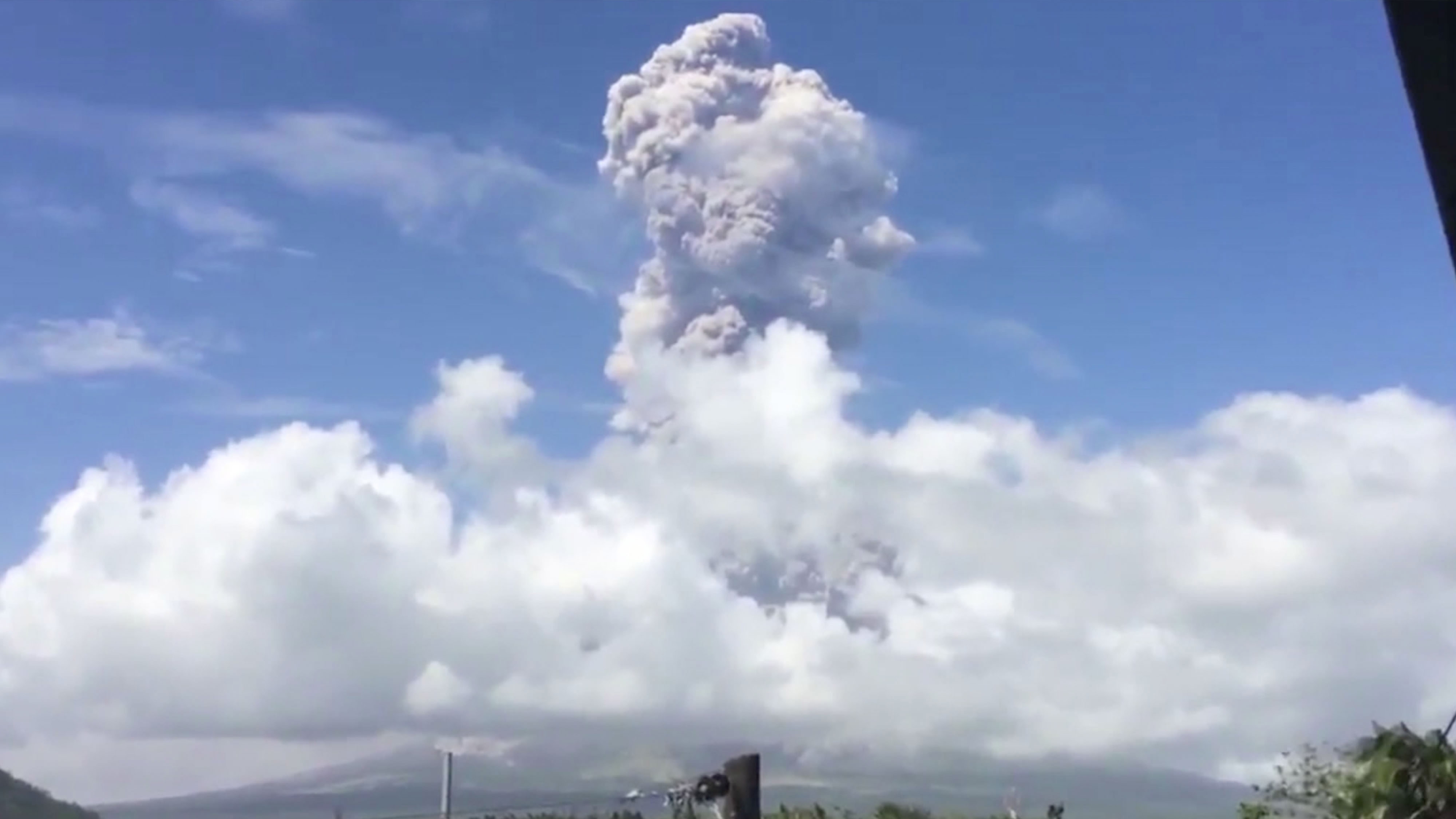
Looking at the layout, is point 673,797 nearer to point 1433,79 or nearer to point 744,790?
point 744,790

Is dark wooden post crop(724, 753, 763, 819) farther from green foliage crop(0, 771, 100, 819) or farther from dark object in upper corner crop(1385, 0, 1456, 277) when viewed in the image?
green foliage crop(0, 771, 100, 819)

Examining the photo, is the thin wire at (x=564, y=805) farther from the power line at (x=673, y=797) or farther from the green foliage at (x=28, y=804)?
the green foliage at (x=28, y=804)

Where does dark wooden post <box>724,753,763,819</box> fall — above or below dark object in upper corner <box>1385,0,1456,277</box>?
below

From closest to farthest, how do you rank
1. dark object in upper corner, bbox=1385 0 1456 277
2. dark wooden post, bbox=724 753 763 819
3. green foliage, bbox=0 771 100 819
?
dark object in upper corner, bbox=1385 0 1456 277 → dark wooden post, bbox=724 753 763 819 → green foliage, bbox=0 771 100 819

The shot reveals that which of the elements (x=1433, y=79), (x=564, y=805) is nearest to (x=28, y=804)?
(x=564, y=805)

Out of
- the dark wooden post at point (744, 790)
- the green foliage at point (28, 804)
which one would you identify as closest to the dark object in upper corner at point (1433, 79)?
the dark wooden post at point (744, 790)

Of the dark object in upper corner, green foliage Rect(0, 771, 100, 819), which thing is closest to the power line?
the dark object in upper corner

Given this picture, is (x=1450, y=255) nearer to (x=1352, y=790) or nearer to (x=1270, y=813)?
(x=1352, y=790)

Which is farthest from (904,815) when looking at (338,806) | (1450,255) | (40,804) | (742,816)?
(40,804)
